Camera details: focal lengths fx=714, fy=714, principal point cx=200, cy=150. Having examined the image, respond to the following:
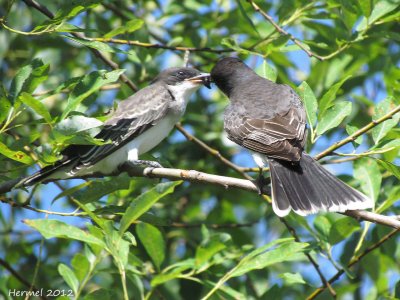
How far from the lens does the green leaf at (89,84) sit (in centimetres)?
357

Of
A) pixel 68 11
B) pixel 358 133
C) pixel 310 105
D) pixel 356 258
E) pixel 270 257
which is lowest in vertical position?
pixel 356 258

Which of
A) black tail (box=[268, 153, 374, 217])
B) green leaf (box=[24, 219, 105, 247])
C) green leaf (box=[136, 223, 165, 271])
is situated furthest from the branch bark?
green leaf (box=[24, 219, 105, 247])

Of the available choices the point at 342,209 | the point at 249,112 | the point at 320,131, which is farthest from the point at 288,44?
the point at 342,209

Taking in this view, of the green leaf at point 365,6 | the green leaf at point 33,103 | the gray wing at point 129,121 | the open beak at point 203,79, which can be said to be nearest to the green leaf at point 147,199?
the green leaf at point 33,103

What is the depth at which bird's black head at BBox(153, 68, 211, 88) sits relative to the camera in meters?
5.92

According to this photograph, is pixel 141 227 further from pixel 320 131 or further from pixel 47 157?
pixel 320 131

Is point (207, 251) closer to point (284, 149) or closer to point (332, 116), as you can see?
point (284, 149)

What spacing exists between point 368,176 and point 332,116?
2.16ft

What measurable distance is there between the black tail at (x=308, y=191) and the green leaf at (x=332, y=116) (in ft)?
1.19

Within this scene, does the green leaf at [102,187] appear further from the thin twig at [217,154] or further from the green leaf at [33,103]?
the thin twig at [217,154]

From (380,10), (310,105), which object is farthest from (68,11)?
(380,10)

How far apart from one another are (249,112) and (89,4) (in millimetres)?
1781

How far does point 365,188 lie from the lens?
4680 mm

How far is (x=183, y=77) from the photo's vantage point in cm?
600
